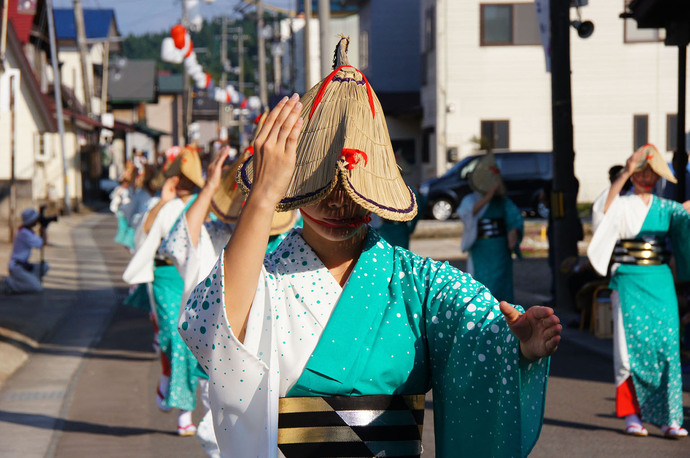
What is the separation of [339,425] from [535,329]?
0.63m

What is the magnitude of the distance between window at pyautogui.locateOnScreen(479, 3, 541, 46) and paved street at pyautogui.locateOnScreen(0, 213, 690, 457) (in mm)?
15153

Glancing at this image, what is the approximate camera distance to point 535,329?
221cm

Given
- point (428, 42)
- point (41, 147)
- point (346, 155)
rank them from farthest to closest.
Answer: point (41, 147), point (428, 42), point (346, 155)

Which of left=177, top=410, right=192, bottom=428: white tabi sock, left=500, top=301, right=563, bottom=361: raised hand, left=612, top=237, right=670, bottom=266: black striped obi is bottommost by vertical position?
left=177, top=410, right=192, bottom=428: white tabi sock

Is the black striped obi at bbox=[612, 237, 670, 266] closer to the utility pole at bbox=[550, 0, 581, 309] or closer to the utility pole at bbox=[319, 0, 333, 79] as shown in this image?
the utility pole at bbox=[550, 0, 581, 309]

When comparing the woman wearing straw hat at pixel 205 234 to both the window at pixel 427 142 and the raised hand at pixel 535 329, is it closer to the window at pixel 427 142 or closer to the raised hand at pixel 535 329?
the raised hand at pixel 535 329

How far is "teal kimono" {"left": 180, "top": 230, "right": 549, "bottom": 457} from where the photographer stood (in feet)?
7.79

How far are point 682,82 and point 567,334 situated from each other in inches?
117

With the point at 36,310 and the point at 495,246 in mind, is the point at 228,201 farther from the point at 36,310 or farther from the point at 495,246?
the point at 36,310

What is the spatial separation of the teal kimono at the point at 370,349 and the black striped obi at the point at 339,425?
0.03 metres

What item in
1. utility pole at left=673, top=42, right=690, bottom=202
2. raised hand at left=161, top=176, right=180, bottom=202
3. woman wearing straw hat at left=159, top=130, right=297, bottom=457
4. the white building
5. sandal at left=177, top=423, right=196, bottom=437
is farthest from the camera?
the white building

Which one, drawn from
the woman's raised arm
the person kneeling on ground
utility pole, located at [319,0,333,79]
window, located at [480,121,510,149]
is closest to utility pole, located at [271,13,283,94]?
window, located at [480,121,510,149]

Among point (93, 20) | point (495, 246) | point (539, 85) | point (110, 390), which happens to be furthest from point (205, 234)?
point (93, 20)

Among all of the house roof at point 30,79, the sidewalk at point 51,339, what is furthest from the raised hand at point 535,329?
the house roof at point 30,79
